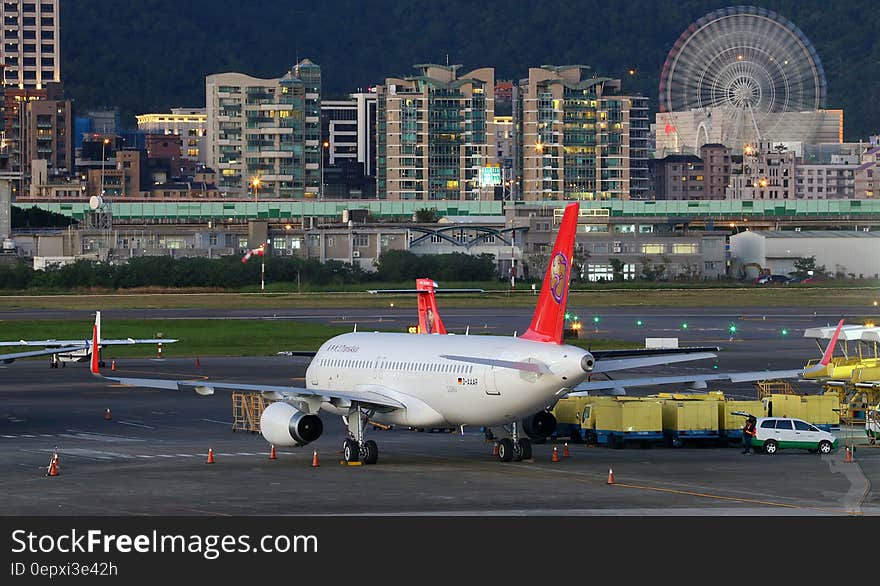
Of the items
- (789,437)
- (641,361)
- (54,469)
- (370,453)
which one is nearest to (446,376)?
(370,453)

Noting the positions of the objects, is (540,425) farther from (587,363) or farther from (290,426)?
(290,426)

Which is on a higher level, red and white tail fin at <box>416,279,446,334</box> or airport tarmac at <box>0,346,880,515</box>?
red and white tail fin at <box>416,279,446,334</box>

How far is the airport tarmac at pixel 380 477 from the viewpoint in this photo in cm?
4566

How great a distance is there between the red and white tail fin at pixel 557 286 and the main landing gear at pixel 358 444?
7406 millimetres

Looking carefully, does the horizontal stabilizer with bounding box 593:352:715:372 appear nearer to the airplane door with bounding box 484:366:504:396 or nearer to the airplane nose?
the airplane door with bounding box 484:366:504:396

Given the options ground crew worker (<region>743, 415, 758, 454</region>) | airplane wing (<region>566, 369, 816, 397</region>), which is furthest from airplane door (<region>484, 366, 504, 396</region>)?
ground crew worker (<region>743, 415, 758, 454</region>)

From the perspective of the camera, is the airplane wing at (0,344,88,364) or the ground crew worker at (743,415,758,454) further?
the airplane wing at (0,344,88,364)

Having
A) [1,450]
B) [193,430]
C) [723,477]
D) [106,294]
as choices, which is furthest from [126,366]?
[106,294]

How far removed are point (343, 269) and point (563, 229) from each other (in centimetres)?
14751

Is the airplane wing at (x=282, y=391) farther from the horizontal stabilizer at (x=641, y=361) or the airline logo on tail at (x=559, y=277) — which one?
the airline logo on tail at (x=559, y=277)

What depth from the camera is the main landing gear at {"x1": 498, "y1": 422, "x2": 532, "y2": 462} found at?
5659 centimetres

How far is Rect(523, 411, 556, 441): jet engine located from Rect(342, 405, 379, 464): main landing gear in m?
5.47

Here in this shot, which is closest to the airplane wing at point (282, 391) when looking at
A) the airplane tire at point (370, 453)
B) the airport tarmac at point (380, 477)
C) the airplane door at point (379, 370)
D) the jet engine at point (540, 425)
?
the airplane tire at point (370, 453)

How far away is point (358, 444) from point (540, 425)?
6.40 m
